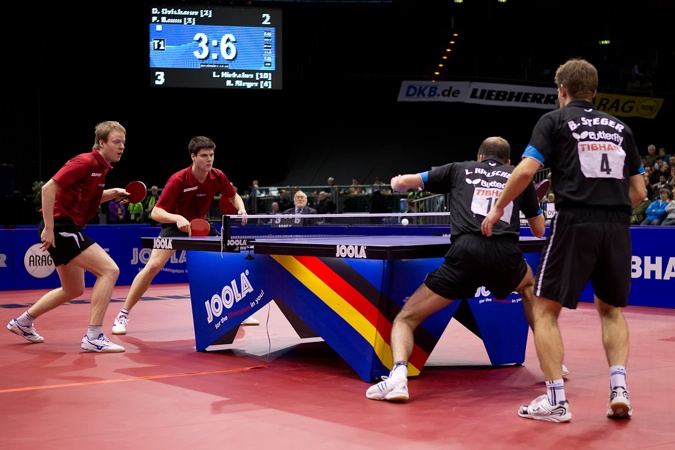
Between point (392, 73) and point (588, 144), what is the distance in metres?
23.4

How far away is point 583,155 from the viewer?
4508 mm

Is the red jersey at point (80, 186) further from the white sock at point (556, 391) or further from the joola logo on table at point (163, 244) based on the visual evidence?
the white sock at point (556, 391)

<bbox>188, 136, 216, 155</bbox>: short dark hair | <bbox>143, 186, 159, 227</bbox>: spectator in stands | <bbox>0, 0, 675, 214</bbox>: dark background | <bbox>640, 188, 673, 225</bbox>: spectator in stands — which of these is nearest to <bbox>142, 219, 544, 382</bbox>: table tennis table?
<bbox>188, 136, 216, 155</bbox>: short dark hair

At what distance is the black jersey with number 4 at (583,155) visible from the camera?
14.8 feet

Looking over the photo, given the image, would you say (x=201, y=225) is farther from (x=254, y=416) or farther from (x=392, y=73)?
(x=392, y=73)

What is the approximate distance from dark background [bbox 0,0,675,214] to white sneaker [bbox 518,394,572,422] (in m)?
22.0

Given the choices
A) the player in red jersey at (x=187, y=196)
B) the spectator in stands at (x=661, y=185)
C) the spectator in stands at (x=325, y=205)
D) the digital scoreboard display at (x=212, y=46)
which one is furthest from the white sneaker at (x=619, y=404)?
the digital scoreboard display at (x=212, y=46)

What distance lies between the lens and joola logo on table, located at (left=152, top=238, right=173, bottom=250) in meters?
6.88

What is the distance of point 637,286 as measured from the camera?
36.4 ft

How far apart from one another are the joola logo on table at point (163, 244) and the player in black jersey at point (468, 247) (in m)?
2.29

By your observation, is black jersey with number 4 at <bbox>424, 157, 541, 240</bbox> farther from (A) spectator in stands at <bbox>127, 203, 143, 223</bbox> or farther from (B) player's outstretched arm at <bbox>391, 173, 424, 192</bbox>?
(A) spectator in stands at <bbox>127, 203, 143, 223</bbox>

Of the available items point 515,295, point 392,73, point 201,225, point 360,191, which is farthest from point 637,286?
point 392,73

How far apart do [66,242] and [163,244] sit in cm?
78

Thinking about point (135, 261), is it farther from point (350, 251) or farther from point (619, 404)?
point (619, 404)
